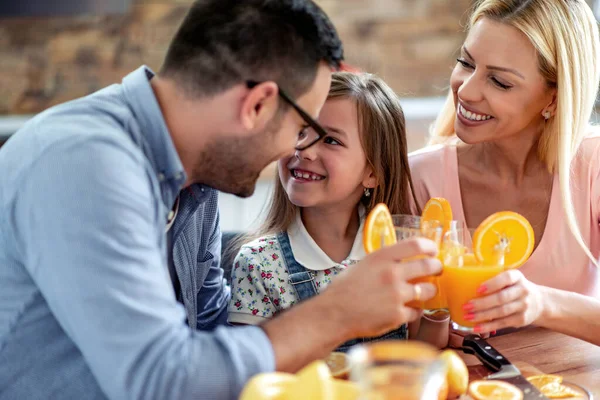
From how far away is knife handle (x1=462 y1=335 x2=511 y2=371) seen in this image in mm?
1463

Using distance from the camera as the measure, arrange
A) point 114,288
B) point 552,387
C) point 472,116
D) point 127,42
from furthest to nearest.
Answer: point 127,42, point 472,116, point 552,387, point 114,288

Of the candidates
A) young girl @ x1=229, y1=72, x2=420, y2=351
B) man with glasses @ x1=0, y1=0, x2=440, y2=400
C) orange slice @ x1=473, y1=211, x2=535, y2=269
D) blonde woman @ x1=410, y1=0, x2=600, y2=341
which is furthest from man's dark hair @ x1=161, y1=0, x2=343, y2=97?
blonde woman @ x1=410, y1=0, x2=600, y2=341

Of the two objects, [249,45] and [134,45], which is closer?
[249,45]

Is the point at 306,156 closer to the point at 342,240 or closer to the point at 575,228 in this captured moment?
the point at 342,240

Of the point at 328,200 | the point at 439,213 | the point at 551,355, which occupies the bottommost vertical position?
the point at 551,355

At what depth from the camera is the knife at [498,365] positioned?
1351mm

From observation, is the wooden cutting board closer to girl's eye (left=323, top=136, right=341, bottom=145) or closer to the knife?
the knife

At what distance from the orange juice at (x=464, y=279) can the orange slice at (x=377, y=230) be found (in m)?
0.13

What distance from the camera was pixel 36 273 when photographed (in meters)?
1.16

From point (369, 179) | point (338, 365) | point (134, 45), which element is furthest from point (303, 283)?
point (134, 45)

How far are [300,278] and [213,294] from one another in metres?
0.23

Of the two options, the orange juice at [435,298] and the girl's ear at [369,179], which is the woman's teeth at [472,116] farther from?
the orange juice at [435,298]

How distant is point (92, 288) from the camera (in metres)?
1.09

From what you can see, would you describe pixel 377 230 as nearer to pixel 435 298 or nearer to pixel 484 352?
pixel 435 298
